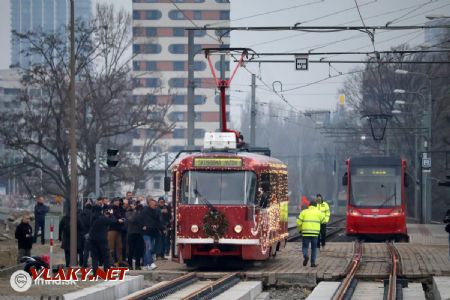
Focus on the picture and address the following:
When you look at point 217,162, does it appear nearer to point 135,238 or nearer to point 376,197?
point 135,238

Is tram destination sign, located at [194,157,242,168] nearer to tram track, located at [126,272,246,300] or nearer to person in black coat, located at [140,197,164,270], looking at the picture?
person in black coat, located at [140,197,164,270]

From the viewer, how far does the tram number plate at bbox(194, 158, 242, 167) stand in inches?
1103

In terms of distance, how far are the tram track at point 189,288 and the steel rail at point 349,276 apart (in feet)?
7.35

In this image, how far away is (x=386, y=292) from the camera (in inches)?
940

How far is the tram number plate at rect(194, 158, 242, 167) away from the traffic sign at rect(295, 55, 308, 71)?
997 centimetres

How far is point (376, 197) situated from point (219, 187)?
1830 centimetres

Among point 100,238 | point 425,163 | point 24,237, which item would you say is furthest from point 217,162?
point 425,163

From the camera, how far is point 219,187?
27812mm

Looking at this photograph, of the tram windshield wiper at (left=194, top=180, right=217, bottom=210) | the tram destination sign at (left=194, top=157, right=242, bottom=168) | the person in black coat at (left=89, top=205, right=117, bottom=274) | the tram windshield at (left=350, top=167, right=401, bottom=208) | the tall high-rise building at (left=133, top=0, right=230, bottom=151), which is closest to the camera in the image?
the person in black coat at (left=89, top=205, right=117, bottom=274)

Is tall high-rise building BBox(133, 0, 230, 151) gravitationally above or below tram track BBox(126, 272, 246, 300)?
above

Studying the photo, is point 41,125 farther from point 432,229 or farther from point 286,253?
point 286,253

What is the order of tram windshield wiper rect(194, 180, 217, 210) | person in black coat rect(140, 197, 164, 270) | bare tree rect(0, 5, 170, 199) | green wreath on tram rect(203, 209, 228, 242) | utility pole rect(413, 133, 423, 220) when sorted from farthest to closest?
utility pole rect(413, 133, 423, 220)
bare tree rect(0, 5, 170, 199)
person in black coat rect(140, 197, 164, 270)
tram windshield wiper rect(194, 180, 217, 210)
green wreath on tram rect(203, 209, 228, 242)

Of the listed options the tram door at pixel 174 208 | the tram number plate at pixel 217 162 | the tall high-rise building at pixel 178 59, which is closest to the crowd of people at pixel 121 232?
the tram door at pixel 174 208

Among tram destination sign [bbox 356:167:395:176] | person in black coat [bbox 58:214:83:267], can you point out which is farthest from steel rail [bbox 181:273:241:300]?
tram destination sign [bbox 356:167:395:176]
